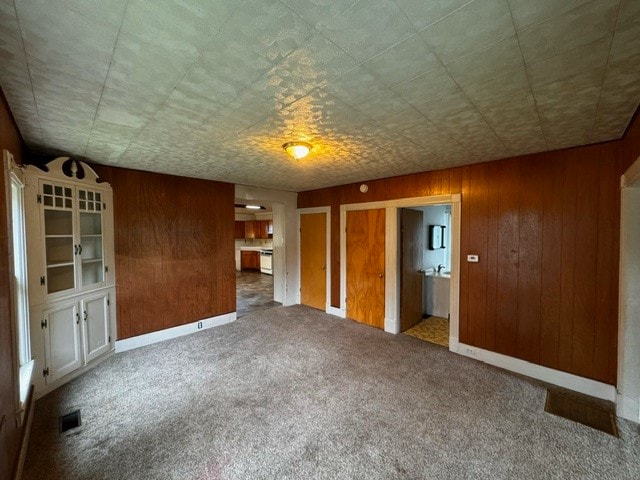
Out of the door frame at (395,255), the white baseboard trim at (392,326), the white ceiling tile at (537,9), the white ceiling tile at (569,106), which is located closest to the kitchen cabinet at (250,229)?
the door frame at (395,255)

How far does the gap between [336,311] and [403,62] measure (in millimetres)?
4163

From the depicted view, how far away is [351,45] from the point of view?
1183mm

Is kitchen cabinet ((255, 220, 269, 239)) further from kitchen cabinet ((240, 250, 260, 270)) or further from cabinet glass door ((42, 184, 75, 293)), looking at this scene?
cabinet glass door ((42, 184, 75, 293))

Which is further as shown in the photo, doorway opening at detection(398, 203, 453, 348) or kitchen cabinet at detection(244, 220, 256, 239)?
kitchen cabinet at detection(244, 220, 256, 239)

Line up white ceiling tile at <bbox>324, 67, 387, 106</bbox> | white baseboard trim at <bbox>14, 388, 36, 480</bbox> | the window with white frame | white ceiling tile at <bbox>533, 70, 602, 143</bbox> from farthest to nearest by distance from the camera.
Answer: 1. the window with white frame
2. white baseboard trim at <bbox>14, 388, 36, 480</bbox>
3. white ceiling tile at <bbox>533, 70, 602, 143</bbox>
4. white ceiling tile at <bbox>324, 67, 387, 106</bbox>

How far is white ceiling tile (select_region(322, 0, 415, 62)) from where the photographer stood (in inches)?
39.3

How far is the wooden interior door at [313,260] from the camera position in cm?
510

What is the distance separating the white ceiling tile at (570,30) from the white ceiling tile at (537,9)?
0.03 m

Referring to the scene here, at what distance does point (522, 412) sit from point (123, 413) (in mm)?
3398

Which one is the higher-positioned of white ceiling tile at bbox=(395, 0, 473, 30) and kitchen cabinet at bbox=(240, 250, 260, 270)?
white ceiling tile at bbox=(395, 0, 473, 30)

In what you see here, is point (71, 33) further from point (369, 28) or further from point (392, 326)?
point (392, 326)

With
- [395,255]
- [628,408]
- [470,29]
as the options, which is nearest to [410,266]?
[395,255]

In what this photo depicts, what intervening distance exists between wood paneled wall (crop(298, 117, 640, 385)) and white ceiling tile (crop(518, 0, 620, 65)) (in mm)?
1432

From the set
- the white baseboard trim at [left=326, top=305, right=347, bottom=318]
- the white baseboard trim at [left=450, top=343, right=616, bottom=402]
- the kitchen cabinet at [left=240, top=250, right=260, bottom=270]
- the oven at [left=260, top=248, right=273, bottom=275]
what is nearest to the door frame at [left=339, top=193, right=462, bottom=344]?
the white baseboard trim at [left=326, top=305, right=347, bottom=318]
